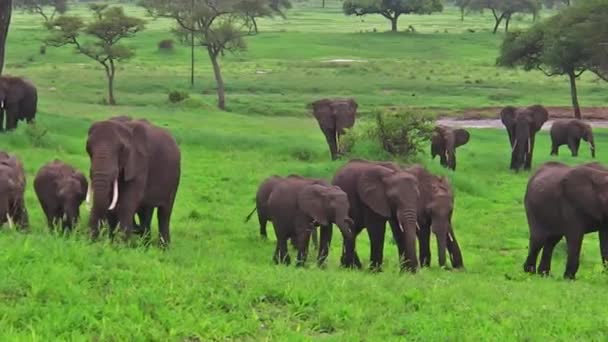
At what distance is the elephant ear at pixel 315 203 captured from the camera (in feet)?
46.3

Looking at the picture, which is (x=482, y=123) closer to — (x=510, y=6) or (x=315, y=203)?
(x=315, y=203)

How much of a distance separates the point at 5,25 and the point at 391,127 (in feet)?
33.6

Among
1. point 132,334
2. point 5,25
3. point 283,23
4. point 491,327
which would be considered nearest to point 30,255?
point 132,334

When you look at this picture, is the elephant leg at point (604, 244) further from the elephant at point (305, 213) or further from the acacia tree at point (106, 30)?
the acacia tree at point (106, 30)

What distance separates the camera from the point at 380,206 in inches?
576

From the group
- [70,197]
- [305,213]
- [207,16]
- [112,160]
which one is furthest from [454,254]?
[207,16]

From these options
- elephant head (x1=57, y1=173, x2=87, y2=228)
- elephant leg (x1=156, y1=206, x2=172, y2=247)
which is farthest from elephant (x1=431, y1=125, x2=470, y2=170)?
elephant head (x1=57, y1=173, x2=87, y2=228)

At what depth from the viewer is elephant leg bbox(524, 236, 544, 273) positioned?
15648mm

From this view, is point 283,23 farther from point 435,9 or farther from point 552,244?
point 552,244

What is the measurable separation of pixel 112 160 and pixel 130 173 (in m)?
0.58

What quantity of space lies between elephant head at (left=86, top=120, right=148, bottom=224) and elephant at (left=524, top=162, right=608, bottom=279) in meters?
6.29

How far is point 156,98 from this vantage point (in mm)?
47344

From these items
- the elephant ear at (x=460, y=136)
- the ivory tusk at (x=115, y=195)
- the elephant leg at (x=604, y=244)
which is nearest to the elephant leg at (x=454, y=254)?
the elephant leg at (x=604, y=244)

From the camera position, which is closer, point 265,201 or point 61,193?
point 61,193
